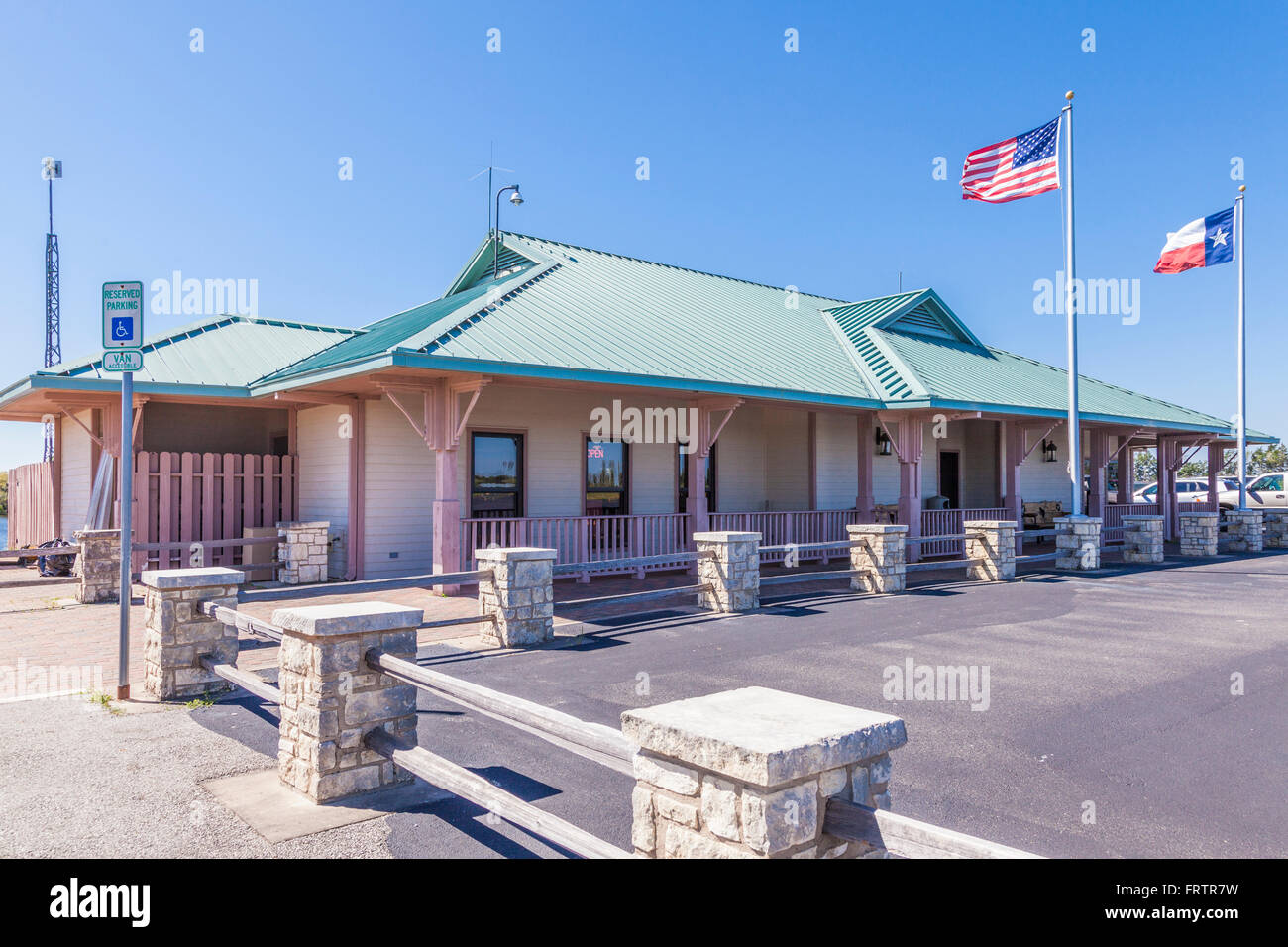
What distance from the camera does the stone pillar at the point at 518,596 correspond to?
28.8 feet

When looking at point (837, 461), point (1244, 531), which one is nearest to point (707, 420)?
point (837, 461)

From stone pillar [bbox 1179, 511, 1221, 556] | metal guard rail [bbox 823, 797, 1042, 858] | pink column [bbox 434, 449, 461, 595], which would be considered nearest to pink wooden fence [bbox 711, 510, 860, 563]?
pink column [bbox 434, 449, 461, 595]

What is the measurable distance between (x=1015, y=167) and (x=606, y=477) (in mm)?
10126

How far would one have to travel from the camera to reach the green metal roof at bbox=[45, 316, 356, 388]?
1397 cm

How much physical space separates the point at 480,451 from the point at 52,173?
59.6 ft

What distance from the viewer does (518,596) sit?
8859 mm

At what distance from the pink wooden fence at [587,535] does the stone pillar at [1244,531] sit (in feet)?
52.4

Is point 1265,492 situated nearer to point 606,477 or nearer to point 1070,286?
point 1070,286

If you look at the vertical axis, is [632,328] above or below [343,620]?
above

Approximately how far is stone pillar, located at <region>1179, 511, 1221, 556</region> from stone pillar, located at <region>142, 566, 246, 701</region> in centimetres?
2096

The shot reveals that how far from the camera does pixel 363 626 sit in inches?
178

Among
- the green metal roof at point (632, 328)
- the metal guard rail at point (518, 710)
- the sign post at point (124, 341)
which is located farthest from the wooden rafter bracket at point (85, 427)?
the metal guard rail at point (518, 710)
